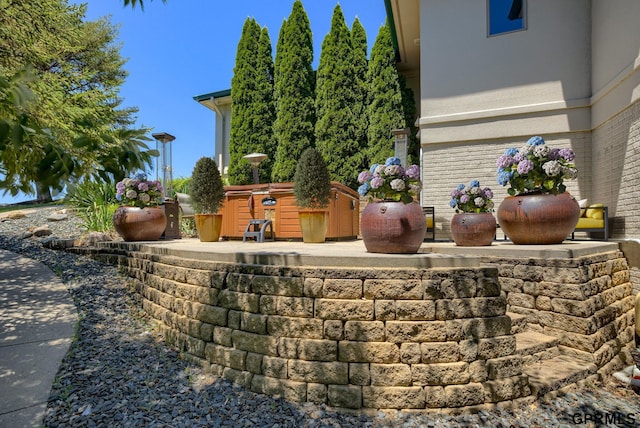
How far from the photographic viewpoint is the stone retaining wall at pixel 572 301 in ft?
11.6

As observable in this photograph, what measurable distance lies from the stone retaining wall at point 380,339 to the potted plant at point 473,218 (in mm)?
2055

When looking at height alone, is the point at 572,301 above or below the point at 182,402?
above

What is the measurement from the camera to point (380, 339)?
111 inches

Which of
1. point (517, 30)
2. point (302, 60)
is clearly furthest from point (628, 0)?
point (302, 60)

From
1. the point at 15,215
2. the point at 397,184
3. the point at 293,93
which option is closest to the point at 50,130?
the point at 397,184

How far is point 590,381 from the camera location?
338 cm

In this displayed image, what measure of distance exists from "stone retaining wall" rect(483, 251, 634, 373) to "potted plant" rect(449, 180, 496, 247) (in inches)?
35.4

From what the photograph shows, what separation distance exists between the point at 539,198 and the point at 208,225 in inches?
201

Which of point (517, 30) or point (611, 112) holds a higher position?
point (517, 30)

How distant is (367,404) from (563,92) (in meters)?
6.70

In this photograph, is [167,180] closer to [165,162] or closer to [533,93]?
[165,162]

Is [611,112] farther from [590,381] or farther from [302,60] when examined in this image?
[302,60]

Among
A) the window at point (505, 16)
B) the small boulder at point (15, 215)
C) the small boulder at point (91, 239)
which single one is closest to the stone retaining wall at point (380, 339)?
the small boulder at point (91, 239)

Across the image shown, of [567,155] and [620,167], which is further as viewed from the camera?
[620,167]
